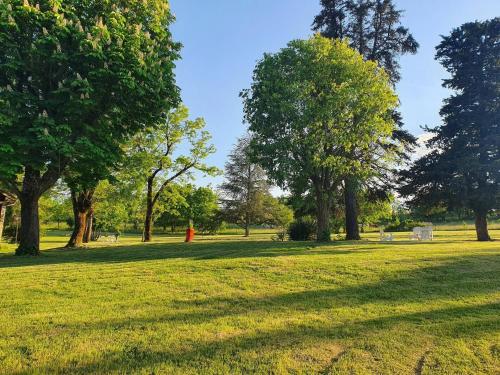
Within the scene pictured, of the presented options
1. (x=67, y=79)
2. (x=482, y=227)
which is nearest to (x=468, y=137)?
(x=482, y=227)

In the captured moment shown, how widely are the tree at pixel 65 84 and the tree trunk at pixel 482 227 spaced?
20788mm

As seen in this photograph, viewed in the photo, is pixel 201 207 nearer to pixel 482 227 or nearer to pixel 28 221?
pixel 482 227

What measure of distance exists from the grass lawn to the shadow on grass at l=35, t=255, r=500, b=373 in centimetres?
2

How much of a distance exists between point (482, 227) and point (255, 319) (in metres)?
23.3

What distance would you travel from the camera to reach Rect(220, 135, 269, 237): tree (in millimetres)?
52469

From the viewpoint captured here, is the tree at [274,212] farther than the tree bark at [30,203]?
Yes

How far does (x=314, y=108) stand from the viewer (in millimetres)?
20078

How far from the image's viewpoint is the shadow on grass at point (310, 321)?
15.8ft

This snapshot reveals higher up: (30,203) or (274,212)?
(274,212)

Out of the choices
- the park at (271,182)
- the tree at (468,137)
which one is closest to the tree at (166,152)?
the park at (271,182)

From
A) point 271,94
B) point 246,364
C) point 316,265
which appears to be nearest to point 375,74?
point 271,94

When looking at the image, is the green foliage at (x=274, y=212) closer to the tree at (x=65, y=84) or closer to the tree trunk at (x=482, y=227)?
the tree trunk at (x=482, y=227)

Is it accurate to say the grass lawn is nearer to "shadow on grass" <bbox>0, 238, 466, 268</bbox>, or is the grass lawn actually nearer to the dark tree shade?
"shadow on grass" <bbox>0, 238, 466, 268</bbox>

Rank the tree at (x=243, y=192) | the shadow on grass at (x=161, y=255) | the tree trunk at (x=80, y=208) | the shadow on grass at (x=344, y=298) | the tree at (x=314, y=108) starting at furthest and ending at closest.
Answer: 1. the tree at (x=243, y=192)
2. the tree trunk at (x=80, y=208)
3. the tree at (x=314, y=108)
4. the shadow on grass at (x=161, y=255)
5. the shadow on grass at (x=344, y=298)
